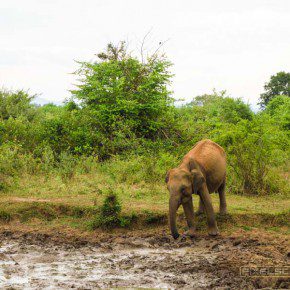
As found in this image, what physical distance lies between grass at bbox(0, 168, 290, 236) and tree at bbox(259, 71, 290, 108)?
33761mm

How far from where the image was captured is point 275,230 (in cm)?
1011

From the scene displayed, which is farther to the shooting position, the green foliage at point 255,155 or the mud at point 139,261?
the green foliage at point 255,155

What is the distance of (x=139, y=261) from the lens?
8.34m

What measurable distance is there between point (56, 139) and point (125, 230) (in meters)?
8.34

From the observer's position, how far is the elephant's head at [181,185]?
904cm

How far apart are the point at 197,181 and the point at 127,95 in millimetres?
9644

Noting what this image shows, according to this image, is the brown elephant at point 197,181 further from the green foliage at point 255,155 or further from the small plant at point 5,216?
the small plant at point 5,216

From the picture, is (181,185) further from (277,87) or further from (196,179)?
(277,87)

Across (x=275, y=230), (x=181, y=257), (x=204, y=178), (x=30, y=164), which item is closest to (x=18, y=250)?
(x=181, y=257)

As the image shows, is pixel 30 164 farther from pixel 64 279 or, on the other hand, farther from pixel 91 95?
pixel 64 279

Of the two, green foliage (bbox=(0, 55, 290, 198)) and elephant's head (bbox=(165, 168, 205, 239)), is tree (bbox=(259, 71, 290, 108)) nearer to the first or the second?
green foliage (bbox=(0, 55, 290, 198))

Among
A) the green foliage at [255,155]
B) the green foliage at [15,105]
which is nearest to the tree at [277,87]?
the green foliage at [15,105]

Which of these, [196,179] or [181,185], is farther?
[196,179]

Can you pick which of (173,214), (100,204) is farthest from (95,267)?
(100,204)
